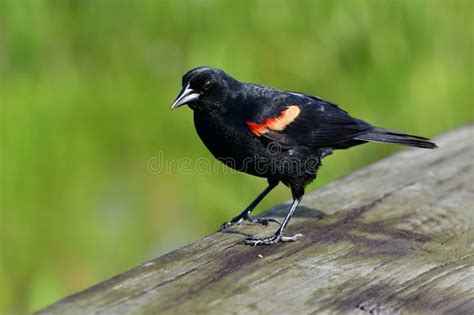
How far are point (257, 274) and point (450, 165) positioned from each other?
1.33 meters

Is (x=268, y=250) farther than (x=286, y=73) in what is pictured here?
No

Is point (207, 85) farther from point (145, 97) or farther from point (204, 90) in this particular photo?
point (145, 97)

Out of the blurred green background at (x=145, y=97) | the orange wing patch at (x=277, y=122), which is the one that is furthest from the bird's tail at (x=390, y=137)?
the blurred green background at (x=145, y=97)

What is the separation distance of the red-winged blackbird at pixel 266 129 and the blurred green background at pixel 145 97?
2.73 feet

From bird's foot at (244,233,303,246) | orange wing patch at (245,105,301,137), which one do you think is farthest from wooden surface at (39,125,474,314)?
orange wing patch at (245,105,301,137)

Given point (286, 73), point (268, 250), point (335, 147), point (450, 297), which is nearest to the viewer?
point (450, 297)

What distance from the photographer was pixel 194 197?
160 inches

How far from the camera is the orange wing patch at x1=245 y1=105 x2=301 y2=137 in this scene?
3164 millimetres

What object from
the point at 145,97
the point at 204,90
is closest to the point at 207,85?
the point at 204,90

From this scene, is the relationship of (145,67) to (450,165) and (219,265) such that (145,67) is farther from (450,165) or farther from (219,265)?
(219,265)

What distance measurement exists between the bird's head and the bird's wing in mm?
148

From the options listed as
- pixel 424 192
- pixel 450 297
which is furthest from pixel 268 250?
pixel 424 192

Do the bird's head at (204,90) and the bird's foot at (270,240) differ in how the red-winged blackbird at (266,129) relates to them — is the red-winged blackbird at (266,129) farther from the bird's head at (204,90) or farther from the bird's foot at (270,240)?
the bird's foot at (270,240)

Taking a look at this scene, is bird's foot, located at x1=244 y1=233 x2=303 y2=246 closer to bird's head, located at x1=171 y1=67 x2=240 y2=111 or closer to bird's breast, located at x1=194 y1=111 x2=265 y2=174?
bird's breast, located at x1=194 y1=111 x2=265 y2=174
